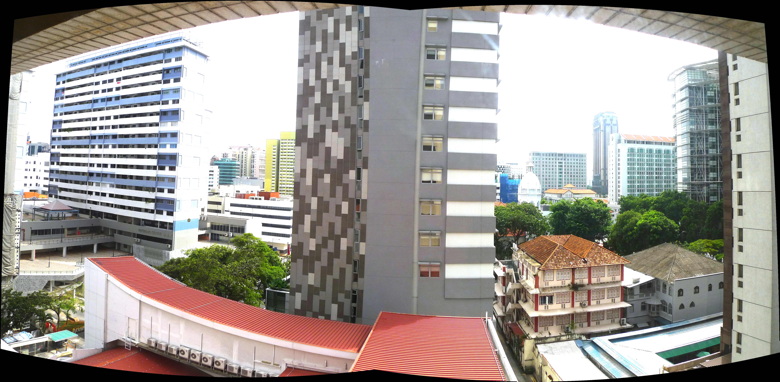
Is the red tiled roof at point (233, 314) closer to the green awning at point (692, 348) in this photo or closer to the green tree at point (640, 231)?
the green awning at point (692, 348)

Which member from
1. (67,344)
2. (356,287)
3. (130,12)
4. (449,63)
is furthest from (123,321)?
(449,63)

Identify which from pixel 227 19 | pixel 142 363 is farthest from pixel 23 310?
pixel 227 19

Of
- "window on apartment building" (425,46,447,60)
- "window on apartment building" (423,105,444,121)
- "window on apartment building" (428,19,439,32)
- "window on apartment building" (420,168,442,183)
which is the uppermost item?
"window on apartment building" (428,19,439,32)

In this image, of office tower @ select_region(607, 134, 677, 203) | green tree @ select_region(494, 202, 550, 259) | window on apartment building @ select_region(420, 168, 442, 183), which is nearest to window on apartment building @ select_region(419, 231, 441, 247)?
window on apartment building @ select_region(420, 168, 442, 183)

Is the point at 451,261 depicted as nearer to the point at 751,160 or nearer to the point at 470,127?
the point at 470,127

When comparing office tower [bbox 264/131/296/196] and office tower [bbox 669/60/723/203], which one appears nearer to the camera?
office tower [bbox 669/60/723/203]

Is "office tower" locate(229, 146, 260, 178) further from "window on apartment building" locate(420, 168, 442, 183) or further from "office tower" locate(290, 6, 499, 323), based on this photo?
"window on apartment building" locate(420, 168, 442, 183)
